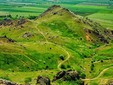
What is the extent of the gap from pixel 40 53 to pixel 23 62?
22.0 m

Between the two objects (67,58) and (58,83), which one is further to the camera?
(67,58)

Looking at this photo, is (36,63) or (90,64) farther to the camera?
(90,64)

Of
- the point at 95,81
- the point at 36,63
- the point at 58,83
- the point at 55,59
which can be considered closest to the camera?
the point at 58,83

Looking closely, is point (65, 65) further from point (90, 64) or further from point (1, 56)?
point (1, 56)

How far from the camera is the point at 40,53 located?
193625 mm

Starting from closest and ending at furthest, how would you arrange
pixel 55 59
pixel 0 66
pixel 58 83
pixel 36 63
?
pixel 58 83, pixel 0 66, pixel 36 63, pixel 55 59

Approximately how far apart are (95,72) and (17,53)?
41.9 meters

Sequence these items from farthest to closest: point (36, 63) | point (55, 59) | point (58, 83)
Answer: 1. point (55, 59)
2. point (36, 63)
3. point (58, 83)

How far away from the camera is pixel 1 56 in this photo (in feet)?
563

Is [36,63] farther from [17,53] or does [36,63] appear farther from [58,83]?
[58,83]

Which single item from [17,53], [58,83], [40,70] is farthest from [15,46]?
[58,83]

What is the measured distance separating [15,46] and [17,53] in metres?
12.6

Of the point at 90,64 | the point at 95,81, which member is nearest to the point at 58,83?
the point at 95,81

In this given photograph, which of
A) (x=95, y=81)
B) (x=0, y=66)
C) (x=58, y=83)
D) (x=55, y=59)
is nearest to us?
(x=58, y=83)
